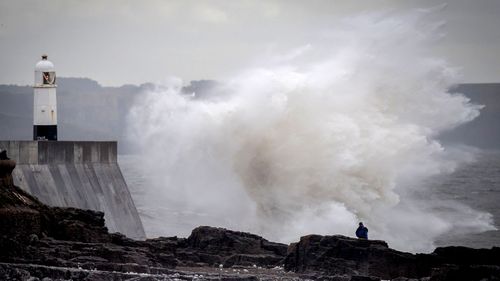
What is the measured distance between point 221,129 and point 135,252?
19.1 meters

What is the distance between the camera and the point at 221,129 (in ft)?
126

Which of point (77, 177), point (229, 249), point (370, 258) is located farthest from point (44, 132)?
point (370, 258)

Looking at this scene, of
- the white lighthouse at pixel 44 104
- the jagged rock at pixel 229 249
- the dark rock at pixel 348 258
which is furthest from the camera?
the white lighthouse at pixel 44 104

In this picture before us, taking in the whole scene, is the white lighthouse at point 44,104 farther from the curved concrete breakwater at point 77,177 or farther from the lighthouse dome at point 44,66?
the curved concrete breakwater at point 77,177

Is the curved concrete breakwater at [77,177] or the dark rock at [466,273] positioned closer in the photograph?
the dark rock at [466,273]

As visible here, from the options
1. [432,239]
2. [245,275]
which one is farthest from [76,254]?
[432,239]

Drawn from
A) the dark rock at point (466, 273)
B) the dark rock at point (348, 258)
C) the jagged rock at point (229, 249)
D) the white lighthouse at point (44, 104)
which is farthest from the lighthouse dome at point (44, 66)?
the dark rock at point (466, 273)

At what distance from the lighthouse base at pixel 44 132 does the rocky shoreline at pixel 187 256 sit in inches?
199

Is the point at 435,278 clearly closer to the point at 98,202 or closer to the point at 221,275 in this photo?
the point at 221,275

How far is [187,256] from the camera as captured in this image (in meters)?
21.1

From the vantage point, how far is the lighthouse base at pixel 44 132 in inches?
1039

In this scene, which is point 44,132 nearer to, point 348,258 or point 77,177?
point 77,177

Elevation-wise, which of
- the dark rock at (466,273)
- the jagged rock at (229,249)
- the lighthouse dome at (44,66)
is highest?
the lighthouse dome at (44,66)

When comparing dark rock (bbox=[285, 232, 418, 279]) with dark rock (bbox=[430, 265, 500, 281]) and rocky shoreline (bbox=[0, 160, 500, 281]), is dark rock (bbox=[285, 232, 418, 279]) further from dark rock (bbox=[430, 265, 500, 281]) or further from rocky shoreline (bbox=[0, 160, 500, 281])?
dark rock (bbox=[430, 265, 500, 281])
